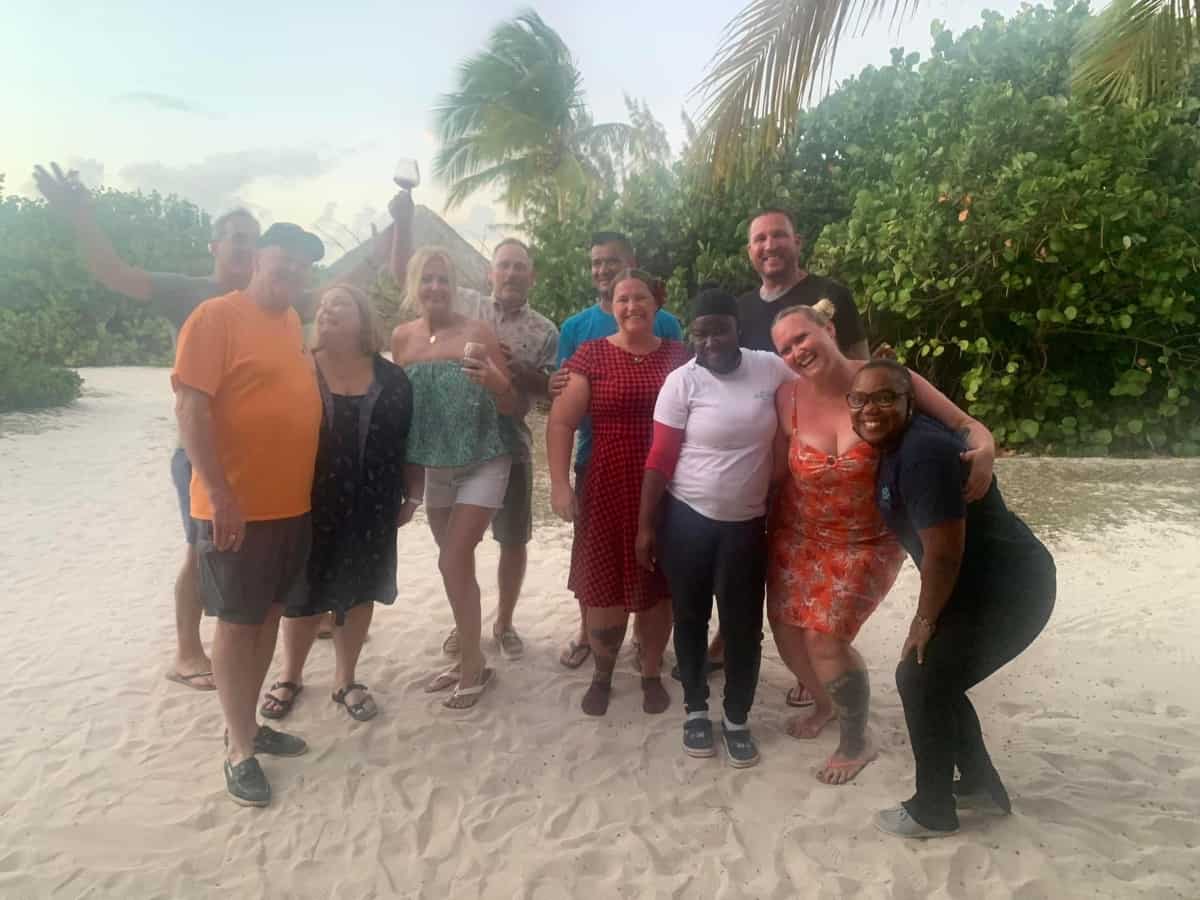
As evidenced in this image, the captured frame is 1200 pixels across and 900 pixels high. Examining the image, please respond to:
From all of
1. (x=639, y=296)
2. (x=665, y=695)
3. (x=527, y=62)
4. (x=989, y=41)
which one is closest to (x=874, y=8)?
(x=639, y=296)

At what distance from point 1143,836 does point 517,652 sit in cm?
271

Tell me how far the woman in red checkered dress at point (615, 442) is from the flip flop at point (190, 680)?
1.86 metres

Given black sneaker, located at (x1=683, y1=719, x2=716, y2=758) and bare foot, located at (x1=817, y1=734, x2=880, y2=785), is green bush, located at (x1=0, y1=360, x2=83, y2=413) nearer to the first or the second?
black sneaker, located at (x1=683, y1=719, x2=716, y2=758)

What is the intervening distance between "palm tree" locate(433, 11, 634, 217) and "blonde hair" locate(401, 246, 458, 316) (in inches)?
500

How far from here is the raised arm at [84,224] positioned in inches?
115

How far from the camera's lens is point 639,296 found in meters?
3.00

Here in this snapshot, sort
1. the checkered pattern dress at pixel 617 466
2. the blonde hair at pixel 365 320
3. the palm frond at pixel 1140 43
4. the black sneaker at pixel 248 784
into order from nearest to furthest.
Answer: the black sneaker at pixel 248 784 → the blonde hair at pixel 365 320 → the checkered pattern dress at pixel 617 466 → the palm frond at pixel 1140 43

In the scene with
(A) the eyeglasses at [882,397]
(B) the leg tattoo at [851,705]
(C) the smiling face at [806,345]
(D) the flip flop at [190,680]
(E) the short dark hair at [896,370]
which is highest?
(C) the smiling face at [806,345]

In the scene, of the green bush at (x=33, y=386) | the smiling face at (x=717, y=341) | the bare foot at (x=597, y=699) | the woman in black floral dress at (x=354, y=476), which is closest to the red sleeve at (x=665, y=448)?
the smiling face at (x=717, y=341)

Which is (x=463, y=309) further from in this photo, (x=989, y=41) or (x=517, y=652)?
(x=989, y=41)

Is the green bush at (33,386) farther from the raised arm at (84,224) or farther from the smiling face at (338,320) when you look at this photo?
the smiling face at (338,320)

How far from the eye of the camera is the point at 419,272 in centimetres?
312

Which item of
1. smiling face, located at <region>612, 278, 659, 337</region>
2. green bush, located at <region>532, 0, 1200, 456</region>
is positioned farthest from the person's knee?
green bush, located at <region>532, 0, 1200, 456</region>

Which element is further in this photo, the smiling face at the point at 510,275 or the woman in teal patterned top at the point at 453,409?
the smiling face at the point at 510,275
